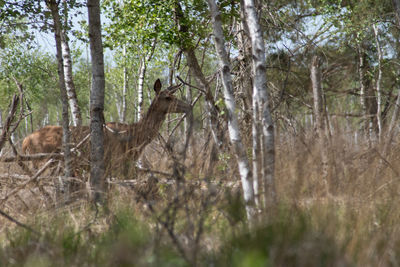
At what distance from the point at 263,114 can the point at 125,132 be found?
9.28 feet

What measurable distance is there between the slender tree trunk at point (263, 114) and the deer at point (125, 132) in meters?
1.86

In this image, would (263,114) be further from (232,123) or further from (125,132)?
(125,132)

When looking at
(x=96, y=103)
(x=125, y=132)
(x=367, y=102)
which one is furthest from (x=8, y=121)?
(x=367, y=102)

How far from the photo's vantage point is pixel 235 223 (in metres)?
2.96

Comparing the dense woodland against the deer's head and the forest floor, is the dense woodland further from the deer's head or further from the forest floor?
the deer's head

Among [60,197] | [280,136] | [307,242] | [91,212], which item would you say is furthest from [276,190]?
[60,197]

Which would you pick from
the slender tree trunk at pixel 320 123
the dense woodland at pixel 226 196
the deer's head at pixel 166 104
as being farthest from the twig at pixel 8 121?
the slender tree trunk at pixel 320 123

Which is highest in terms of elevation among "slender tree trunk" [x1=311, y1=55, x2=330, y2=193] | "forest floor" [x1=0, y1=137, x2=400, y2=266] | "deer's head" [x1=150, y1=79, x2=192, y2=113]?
"deer's head" [x1=150, y1=79, x2=192, y2=113]

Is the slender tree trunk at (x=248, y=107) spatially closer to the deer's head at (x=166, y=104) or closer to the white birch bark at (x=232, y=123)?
the white birch bark at (x=232, y=123)

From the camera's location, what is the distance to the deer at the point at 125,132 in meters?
5.27

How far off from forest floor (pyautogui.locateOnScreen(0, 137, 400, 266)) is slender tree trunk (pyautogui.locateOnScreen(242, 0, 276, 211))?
0.10 meters

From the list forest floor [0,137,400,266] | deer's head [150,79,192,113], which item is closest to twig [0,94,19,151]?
forest floor [0,137,400,266]

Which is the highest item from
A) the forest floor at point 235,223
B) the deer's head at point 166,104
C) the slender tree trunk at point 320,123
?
the deer's head at point 166,104

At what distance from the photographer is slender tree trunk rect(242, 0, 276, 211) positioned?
10.8 ft
